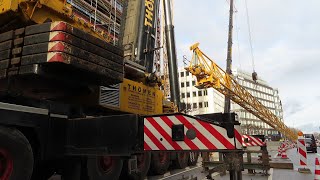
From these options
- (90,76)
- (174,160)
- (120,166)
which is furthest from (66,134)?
(174,160)

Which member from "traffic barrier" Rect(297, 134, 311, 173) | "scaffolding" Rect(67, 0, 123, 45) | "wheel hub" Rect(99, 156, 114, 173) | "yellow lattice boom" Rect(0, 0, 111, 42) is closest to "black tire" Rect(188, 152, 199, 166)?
"traffic barrier" Rect(297, 134, 311, 173)

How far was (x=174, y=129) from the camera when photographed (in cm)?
416

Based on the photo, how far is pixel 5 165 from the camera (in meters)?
3.88

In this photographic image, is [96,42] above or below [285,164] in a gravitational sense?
above

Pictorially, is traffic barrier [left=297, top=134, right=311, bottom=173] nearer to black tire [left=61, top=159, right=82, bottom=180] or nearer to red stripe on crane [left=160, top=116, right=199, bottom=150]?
red stripe on crane [left=160, top=116, right=199, bottom=150]

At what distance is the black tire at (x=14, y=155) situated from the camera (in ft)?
12.5

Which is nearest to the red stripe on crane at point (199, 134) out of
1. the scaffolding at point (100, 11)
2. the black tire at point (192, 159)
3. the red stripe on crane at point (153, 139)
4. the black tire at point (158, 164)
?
the red stripe on crane at point (153, 139)

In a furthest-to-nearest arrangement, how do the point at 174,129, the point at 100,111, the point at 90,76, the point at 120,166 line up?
the point at 120,166, the point at 100,111, the point at 90,76, the point at 174,129

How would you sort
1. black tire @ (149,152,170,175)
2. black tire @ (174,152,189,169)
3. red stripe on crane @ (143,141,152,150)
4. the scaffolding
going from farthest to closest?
the scaffolding < black tire @ (174,152,189,169) < black tire @ (149,152,170,175) < red stripe on crane @ (143,141,152,150)

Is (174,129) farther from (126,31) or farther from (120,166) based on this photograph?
(126,31)

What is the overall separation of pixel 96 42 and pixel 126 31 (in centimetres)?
429

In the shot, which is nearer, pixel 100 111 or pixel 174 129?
pixel 174 129

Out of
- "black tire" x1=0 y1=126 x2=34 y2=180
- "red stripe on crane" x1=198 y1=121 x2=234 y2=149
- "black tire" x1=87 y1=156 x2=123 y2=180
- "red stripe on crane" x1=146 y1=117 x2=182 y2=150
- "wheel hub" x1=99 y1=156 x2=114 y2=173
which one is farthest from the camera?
"wheel hub" x1=99 y1=156 x2=114 y2=173

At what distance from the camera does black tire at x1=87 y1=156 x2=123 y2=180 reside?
561 cm
